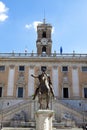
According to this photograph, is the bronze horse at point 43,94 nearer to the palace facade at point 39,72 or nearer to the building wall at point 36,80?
the palace facade at point 39,72

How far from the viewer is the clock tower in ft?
155

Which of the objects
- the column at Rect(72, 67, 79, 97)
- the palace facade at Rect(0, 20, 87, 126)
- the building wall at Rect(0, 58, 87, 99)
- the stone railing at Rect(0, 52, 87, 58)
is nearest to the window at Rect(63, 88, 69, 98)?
the palace facade at Rect(0, 20, 87, 126)

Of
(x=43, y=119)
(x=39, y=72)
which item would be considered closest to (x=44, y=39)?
(x=39, y=72)

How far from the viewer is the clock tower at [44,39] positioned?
1863 inches

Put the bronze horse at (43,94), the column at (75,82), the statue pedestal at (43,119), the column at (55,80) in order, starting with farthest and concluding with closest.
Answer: the column at (55,80)
the column at (75,82)
the bronze horse at (43,94)
the statue pedestal at (43,119)

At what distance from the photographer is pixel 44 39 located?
4806 cm

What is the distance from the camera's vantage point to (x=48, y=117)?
15.3 metres

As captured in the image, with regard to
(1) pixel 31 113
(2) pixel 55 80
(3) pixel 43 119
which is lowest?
(1) pixel 31 113

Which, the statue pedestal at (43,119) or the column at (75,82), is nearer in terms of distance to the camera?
the statue pedestal at (43,119)

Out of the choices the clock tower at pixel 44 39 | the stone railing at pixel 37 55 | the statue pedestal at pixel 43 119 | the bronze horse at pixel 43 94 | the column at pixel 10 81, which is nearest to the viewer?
the statue pedestal at pixel 43 119

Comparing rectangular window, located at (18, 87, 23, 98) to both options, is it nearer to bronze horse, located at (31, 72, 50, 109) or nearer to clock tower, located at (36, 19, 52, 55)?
clock tower, located at (36, 19, 52, 55)

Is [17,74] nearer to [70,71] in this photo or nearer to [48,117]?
[70,71]

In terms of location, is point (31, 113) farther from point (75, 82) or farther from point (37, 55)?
point (37, 55)

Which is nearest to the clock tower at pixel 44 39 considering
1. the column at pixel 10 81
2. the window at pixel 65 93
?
the column at pixel 10 81
